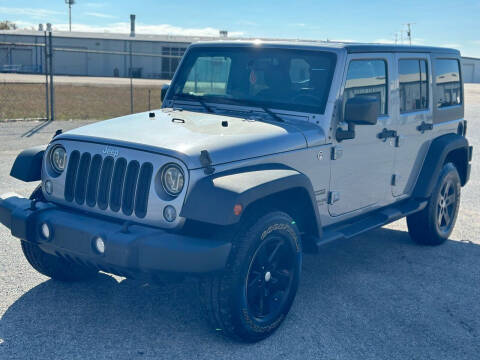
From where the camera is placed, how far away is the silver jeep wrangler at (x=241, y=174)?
386 centimetres

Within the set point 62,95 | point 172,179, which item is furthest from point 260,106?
point 62,95

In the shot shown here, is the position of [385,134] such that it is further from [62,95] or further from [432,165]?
[62,95]

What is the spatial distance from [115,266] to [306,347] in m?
1.33

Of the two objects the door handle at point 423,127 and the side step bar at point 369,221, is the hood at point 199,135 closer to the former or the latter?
the side step bar at point 369,221

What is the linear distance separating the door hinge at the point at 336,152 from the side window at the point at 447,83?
6.61ft

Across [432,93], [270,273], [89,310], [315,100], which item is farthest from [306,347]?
[432,93]

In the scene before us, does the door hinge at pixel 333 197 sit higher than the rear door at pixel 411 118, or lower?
lower

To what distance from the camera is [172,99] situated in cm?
568

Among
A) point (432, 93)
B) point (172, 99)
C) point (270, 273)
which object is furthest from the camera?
point (432, 93)

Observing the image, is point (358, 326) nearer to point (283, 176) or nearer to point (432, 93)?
point (283, 176)

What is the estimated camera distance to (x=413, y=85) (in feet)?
20.0

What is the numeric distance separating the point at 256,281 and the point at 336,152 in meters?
1.30

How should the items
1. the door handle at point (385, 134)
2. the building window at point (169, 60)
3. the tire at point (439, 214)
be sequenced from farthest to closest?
the building window at point (169, 60)
the tire at point (439, 214)
the door handle at point (385, 134)

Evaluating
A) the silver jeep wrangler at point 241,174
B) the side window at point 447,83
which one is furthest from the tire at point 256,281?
the side window at point 447,83
